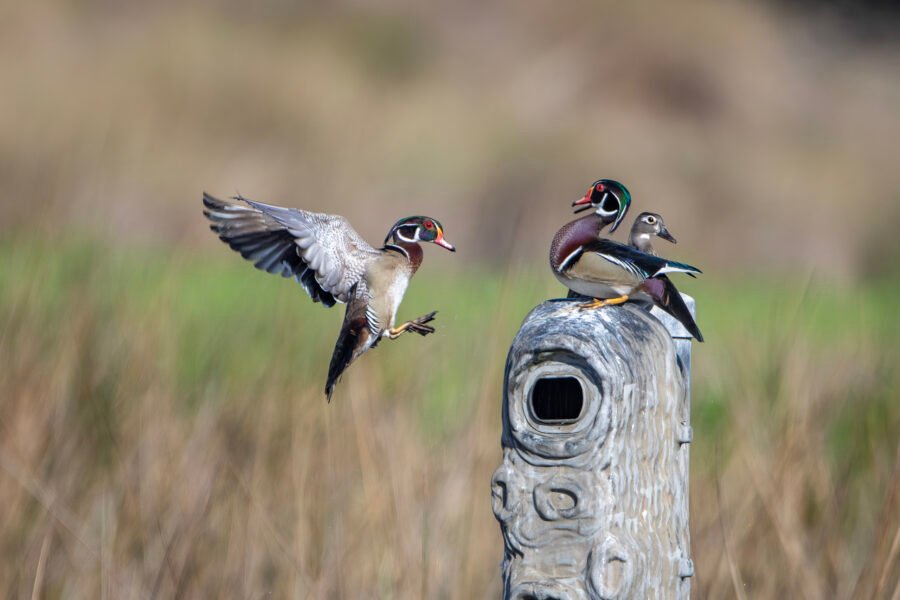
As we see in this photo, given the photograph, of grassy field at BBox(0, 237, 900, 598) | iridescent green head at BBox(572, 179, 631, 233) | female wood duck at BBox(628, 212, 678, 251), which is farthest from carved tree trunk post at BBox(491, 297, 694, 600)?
grassy field at BBox(0, 237, 900, 598)

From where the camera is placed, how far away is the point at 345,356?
93.7 inches

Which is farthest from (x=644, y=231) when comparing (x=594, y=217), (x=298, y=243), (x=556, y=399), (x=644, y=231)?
(x=298, y=243)

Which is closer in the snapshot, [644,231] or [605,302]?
[605,302]

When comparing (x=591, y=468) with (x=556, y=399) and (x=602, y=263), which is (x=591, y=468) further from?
(x=602, y=263)

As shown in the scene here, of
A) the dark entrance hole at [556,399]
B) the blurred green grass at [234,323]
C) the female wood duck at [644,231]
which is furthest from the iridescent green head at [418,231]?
the blurred green grass at [234,323]

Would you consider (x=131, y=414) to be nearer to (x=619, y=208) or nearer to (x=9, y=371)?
(x=9, y=371)

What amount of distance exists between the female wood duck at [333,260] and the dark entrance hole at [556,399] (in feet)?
0.88

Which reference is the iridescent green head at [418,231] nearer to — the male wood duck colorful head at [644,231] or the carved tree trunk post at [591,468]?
the carved tree trunk post at [591,468]

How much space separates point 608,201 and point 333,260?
52cm

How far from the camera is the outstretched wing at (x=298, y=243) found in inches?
92.9

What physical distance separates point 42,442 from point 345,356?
1769 millimetres

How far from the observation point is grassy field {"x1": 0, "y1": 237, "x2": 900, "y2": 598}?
11.4ft

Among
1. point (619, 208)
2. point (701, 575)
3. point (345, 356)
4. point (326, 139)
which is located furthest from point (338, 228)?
point (326, 139)

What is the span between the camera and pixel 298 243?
234 cm
